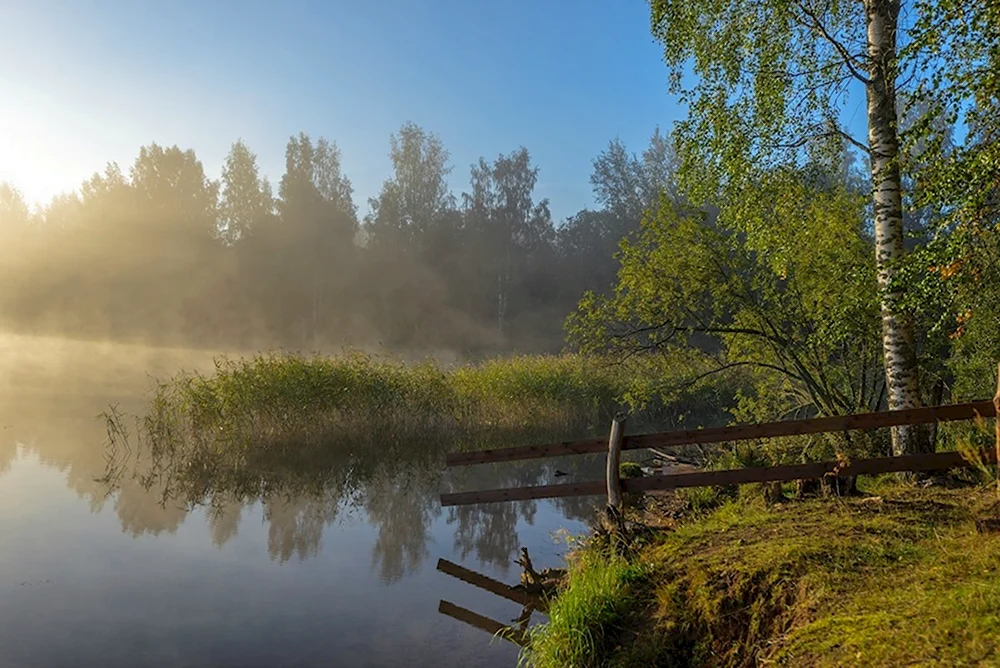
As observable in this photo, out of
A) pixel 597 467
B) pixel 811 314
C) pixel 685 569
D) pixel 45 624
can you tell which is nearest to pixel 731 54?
pixel 811 314

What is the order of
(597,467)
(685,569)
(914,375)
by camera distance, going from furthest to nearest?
1. (597,467)
2. (914,375)
3. (685,569)

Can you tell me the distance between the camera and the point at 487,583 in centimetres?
875

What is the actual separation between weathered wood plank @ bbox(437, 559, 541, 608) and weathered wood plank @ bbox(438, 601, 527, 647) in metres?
0.65

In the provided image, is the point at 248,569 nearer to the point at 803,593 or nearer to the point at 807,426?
the point at 803,593

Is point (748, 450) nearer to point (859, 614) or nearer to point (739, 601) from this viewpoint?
point (739, 601)

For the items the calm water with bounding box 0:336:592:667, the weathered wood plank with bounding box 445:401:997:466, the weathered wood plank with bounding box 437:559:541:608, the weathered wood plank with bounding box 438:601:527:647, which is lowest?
the weathered wood plank with bounding box 438:601:527:647

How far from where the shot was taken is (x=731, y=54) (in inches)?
386

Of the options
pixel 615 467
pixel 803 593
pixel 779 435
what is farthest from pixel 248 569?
pixel 803 593

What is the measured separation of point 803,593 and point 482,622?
3.85 meters

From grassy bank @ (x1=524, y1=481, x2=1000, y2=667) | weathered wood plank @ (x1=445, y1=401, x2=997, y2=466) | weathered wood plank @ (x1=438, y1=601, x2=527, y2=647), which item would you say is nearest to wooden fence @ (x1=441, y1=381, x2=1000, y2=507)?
weathered wood plank @ (x1=445, y1=401, x2=997, y2=466)

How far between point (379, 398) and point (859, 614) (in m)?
14.6

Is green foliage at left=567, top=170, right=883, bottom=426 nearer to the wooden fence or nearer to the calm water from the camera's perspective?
the wooden fence

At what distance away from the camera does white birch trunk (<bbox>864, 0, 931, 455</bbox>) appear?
314 inches

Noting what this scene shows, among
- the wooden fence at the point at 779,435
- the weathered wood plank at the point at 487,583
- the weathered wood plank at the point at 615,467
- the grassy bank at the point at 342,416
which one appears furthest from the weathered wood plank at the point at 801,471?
the grassy bank at the point at 342,416
